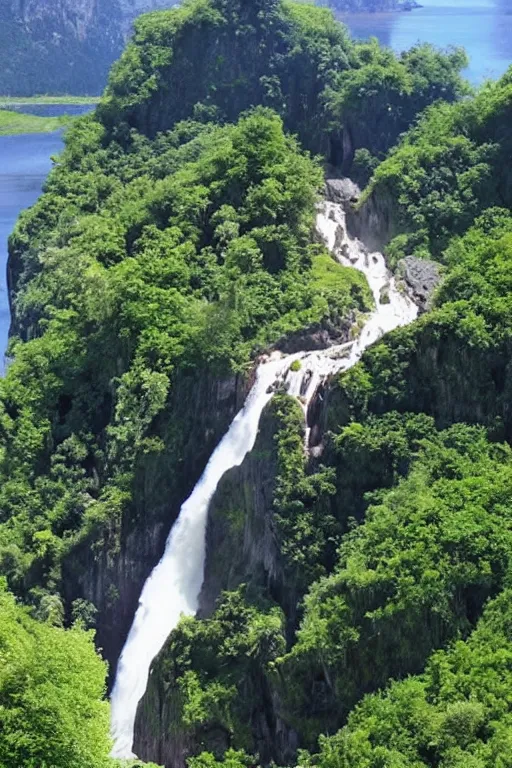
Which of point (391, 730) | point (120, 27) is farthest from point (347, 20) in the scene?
point (391, 730)

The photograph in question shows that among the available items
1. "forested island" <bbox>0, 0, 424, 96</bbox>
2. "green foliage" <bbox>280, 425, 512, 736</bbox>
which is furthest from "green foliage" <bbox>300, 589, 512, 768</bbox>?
"forested island" <bbox>0, 0, 424, 96</bbox>

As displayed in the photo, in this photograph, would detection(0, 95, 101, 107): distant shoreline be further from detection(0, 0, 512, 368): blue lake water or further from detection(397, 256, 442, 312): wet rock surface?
detection(397, 256, 442, 312): wet rock surface

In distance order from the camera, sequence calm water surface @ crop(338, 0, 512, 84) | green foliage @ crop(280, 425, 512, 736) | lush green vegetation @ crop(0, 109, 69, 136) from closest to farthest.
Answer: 1. green foliage @ crop(280, 425, 512, 736)
2. calm water surface @ crop(338, 0, 512, 84)
3. lush green vegetation @ crop(0, 109, 69, 136)

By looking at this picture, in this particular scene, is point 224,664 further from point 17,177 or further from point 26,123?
point 26,123

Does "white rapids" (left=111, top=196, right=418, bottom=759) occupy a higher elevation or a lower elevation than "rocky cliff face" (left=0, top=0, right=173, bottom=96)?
lower

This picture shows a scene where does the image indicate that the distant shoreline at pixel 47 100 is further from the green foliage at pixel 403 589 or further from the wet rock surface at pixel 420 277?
the green foliage at pixel 403 589

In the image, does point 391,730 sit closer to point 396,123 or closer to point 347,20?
point 396,123

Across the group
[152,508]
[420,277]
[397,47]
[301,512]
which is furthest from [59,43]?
[301,512]
